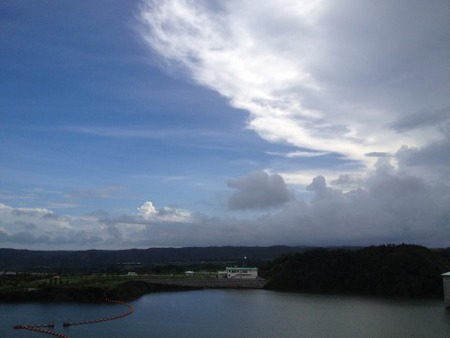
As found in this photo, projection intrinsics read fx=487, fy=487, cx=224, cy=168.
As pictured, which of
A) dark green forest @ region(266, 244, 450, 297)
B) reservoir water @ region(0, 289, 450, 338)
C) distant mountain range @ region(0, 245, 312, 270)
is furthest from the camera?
distant mountain range @ region(0, 245, 312, 270)

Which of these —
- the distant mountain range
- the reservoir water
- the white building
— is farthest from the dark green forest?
the distant mountain range

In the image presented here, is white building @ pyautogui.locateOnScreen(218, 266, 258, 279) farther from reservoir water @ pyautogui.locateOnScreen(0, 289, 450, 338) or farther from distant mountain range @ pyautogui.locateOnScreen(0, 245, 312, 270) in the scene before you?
distant mountain range @ pyautogui.locateOnScreen(0, 245, 312, 270)

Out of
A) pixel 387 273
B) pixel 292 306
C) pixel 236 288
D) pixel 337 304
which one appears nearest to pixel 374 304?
pixel 337 304

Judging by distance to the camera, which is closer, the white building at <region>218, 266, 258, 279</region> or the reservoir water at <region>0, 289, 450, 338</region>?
the reservoir water at <region>0, 289, 450, 338</region>

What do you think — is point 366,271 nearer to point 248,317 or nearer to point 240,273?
point 240,273

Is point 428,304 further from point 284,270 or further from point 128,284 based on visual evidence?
point 128,284

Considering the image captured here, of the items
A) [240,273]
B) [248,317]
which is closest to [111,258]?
[240,273]

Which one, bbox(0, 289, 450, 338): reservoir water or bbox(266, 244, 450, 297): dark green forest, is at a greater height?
bbox(266, 244, 450, 297): dark green forest

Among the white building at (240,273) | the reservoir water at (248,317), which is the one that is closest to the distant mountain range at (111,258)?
the white building at (240,273)
